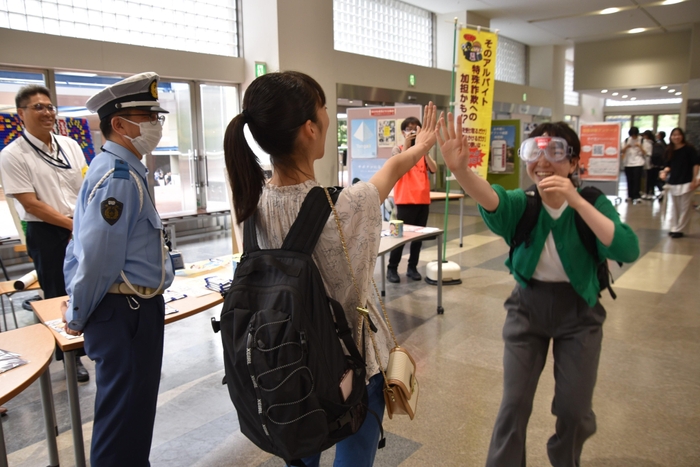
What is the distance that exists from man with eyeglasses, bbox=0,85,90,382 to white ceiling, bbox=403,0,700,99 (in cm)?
889

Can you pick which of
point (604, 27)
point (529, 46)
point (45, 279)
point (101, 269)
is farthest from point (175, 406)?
point (529, 46)

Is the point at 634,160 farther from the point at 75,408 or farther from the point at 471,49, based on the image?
the point at 75,408

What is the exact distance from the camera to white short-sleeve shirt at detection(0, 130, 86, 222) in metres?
3.00

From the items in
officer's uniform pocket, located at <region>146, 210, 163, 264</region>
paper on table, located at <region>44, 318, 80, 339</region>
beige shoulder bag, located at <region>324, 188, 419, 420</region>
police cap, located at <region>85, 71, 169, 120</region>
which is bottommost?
paper on table, located at <region>44, 318, 80, 339</region>

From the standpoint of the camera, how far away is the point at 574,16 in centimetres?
1145

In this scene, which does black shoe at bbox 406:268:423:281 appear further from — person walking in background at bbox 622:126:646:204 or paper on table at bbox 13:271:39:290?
person walking in background at bbox 622:126:646:204

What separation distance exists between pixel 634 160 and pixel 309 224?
12.9 meters

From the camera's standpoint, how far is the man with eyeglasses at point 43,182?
9.88 feet

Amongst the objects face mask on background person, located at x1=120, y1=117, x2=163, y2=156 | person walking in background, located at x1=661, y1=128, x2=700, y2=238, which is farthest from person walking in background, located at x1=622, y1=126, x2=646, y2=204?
face mask on background person, located at x1=120, y1=117, x2=163, y2=156

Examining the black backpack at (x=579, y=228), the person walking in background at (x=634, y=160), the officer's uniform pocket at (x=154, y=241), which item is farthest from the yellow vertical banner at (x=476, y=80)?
the person walking in background at (x=634, y=160)

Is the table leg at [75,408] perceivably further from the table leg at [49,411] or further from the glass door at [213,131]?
the glass door at [213,131]

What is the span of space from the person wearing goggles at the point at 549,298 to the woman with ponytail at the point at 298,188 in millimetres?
604

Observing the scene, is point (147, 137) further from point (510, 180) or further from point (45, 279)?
point (510, 180)

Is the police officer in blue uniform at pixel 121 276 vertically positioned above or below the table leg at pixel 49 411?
above
